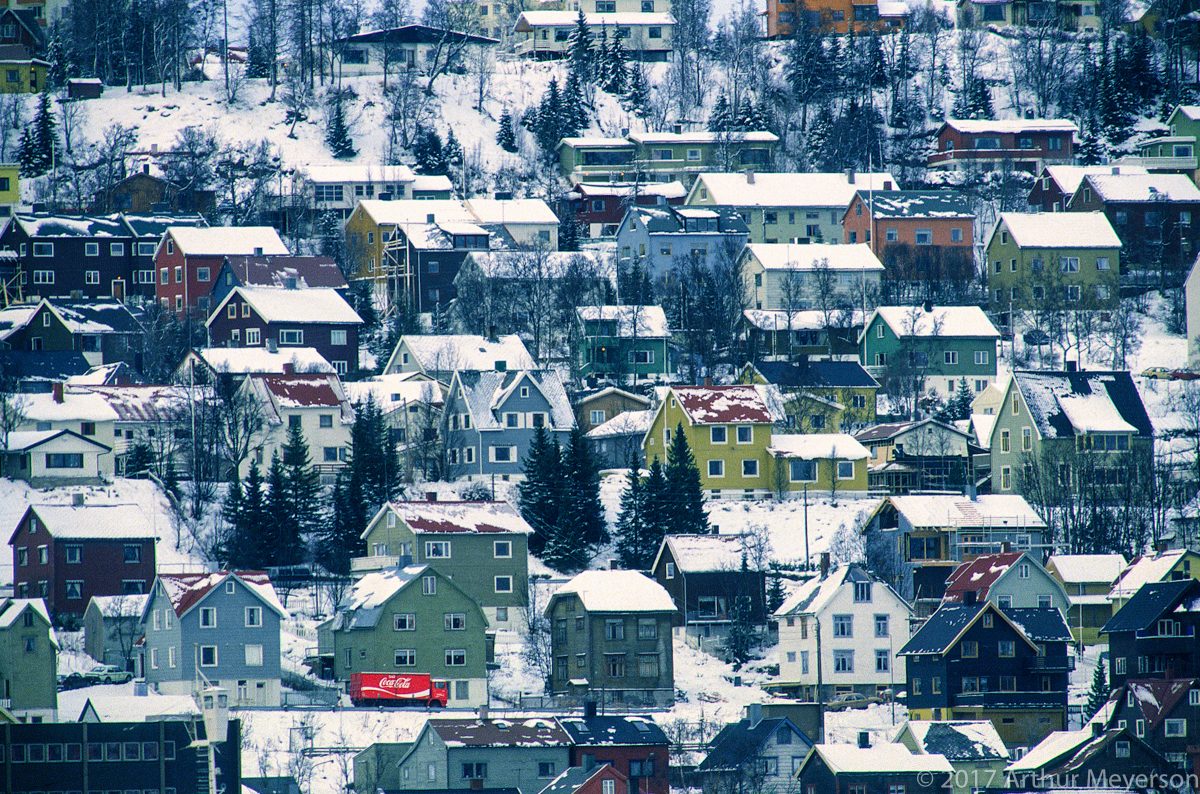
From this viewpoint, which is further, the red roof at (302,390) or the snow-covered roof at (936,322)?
the snow-covered roof at (936,322)

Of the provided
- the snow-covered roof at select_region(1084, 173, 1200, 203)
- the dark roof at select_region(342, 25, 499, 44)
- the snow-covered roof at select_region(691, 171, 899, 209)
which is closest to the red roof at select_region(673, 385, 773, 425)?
the snow-covered roof at select_region(691, 171, 899, 209)

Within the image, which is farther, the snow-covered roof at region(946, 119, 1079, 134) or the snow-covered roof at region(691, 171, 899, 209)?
the snow-covered roof at region(946, 119, 1079, 134)

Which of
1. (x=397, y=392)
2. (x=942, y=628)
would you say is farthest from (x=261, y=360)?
(x=942, y=628)

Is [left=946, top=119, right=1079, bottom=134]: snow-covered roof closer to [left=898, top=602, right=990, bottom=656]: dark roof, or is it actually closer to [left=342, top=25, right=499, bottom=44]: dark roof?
[left=342, top=25, right=499, bottom=44]: dark roof

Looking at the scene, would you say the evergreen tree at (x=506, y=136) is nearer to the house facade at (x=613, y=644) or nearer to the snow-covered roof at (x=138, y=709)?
the house facade at (x=613, y=644)

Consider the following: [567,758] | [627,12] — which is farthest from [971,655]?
[627,12]

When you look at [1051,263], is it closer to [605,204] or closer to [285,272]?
[605,204]

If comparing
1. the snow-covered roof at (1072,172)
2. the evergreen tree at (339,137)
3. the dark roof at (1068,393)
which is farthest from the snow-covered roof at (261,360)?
the snow-covered roof at (1072,172)
